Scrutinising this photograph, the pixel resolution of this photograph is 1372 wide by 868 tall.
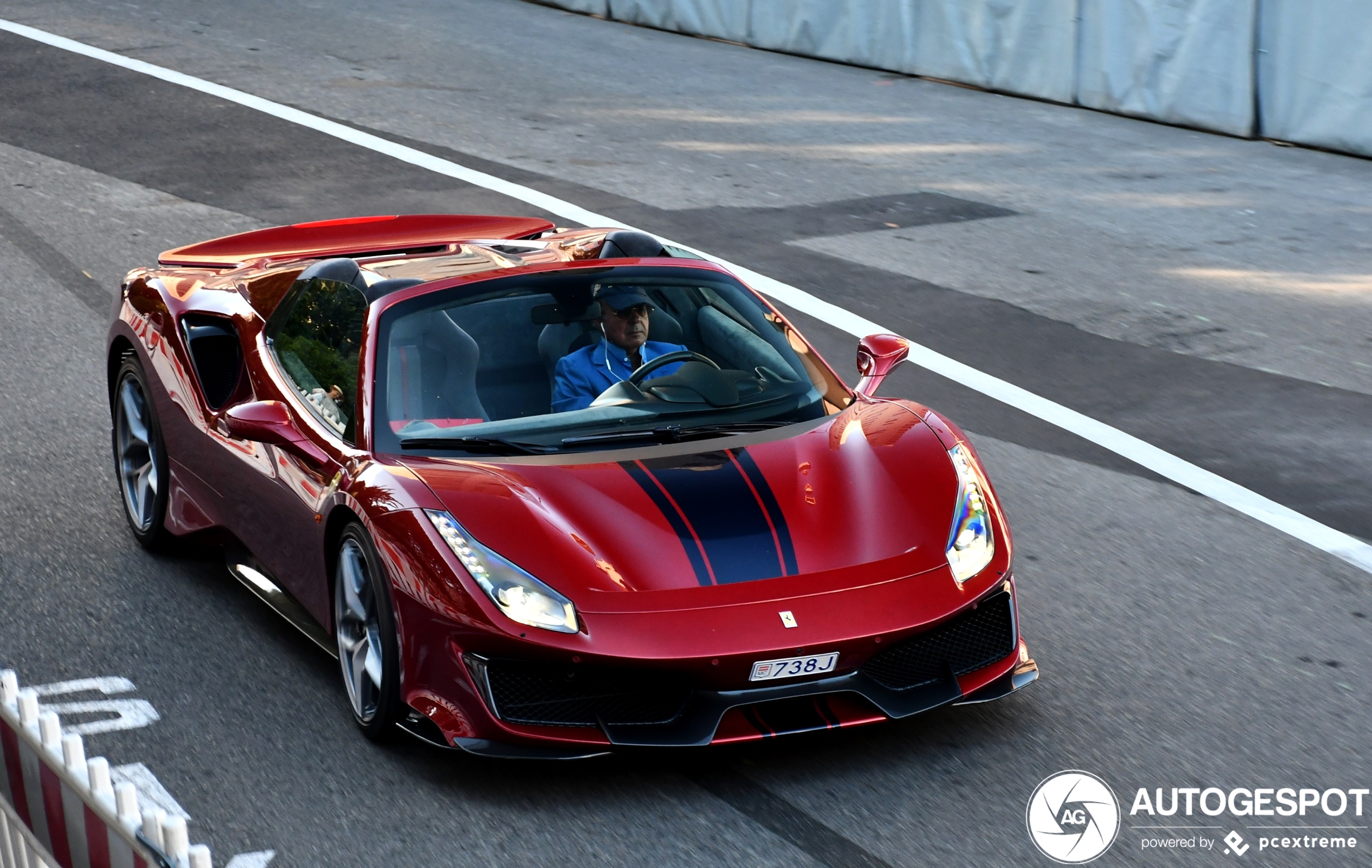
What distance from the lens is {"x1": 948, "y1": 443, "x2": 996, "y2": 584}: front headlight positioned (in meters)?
4.94

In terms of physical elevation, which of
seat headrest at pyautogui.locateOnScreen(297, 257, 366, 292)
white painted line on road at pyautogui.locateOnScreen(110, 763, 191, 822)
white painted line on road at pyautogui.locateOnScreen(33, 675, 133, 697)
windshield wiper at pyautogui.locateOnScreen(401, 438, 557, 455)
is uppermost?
seat headrest at pyautogui.locateOnScreen(297, 257, 366, 292)

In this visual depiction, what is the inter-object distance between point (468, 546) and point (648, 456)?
2.26 feet

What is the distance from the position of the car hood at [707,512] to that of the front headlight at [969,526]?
0.12ft

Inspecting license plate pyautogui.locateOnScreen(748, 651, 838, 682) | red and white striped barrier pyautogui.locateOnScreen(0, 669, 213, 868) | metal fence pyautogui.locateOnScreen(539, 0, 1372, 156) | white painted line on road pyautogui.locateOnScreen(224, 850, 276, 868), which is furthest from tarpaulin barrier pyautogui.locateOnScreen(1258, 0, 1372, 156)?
red and white striped barrier pyautogui.locateOnScreen(0, 669, 213, 868)

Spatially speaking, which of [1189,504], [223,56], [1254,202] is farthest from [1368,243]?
[223,56]

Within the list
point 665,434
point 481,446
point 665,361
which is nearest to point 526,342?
point 665,361

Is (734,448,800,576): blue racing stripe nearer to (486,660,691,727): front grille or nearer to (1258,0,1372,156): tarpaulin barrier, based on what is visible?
(486,660,691,727): front grille

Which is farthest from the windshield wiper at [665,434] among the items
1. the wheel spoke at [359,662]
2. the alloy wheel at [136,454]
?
the alloy wheel at [136,454]

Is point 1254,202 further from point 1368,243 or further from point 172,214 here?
point 172,214

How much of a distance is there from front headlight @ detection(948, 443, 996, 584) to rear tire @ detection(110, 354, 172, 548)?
10.5 feet

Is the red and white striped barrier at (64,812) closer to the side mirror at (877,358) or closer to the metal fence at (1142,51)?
the side mirror at (877,358)

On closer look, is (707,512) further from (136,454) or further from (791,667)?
(136,454)

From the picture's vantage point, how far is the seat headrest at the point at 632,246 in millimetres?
6402

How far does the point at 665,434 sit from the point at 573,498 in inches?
20.8
